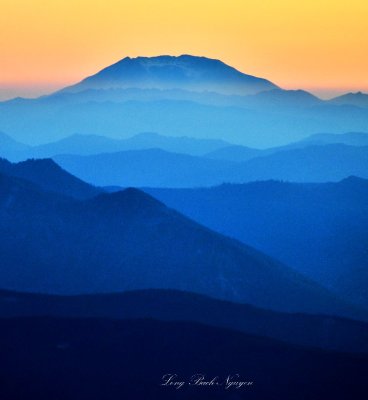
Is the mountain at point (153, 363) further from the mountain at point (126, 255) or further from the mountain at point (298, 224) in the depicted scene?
the mountain at point (298, 224)

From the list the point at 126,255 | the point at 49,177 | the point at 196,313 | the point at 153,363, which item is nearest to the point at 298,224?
the point at 49,177

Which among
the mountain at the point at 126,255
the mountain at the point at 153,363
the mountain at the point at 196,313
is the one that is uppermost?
the mountain at the point at 126,255

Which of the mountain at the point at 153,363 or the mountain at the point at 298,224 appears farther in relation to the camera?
the mountain at the point at 298,224

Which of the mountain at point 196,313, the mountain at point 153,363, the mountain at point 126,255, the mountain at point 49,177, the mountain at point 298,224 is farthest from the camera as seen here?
the mountain at point 298,224

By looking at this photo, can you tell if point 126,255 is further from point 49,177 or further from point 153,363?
point 153,363

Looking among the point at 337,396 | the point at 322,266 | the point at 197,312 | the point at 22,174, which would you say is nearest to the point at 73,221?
→ the point at 22,174

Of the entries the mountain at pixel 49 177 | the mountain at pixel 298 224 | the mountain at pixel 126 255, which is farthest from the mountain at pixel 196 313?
the mountain at pixel 49 177

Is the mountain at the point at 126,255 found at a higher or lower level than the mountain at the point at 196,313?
higher

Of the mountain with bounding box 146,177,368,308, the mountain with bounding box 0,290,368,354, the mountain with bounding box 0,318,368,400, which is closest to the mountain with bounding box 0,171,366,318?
the mountain with bounding box 0,290,368,354
